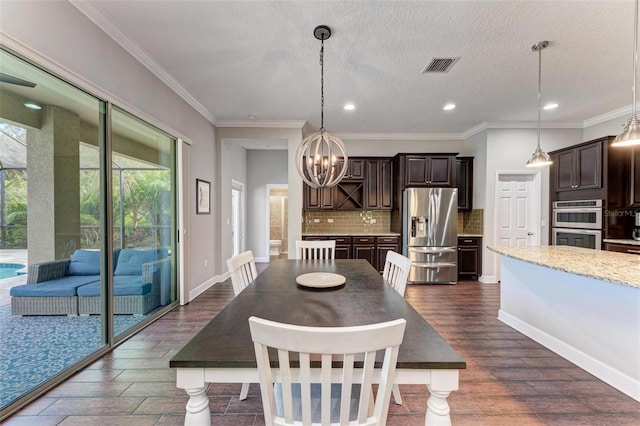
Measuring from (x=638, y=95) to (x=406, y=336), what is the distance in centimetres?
538

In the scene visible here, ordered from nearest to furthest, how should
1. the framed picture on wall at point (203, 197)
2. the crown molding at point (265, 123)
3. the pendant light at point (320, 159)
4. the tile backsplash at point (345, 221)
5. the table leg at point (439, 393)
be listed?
1. the table leg at point (439, 393)
2. the pendant light at point (320, 159)
3. the framed picture on wall at point (203, 197)
4. the crown molding at point (265, 123)
5. the tile backsplash at point (345, 221)

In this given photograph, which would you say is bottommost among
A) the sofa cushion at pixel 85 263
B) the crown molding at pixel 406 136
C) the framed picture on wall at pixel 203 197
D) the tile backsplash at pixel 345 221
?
the sofa cushion at pixel 85 263

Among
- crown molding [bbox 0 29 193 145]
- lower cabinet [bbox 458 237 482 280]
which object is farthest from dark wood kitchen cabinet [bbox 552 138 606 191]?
crown molding [bbox 0 29 193 145]

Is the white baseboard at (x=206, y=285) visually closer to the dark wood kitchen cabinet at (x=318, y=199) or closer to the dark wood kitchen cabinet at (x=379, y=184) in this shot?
the dark wood kitchen cabinet at (x=318, y=199)

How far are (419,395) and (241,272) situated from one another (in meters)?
1.59

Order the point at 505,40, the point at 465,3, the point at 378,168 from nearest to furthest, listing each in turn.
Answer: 1. the point at 465,3
2. the point at 505,40
3. the point at 378,168

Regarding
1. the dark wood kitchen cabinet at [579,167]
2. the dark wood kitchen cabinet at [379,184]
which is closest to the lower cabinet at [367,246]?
the dark wood kitchen cabinet at [379,184]

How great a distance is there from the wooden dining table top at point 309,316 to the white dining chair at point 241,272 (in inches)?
4.8

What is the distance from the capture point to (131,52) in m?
2.70

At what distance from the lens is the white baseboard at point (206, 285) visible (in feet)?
13.4

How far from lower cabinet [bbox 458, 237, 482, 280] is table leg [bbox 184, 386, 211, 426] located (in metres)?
5.16

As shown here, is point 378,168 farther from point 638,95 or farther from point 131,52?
point 131,52

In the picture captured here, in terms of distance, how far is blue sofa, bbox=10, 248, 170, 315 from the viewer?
78.1 inches

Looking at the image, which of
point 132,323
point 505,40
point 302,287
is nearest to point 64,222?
point 132,323
